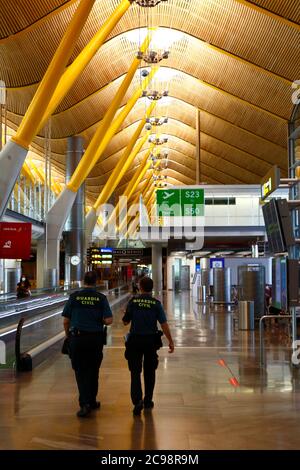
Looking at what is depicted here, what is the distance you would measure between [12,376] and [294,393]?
4.27m

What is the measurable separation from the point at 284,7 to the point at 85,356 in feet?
74.8

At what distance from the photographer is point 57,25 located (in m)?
27.3

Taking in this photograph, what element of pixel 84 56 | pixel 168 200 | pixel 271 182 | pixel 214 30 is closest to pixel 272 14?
pixel 214 30

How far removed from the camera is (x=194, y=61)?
37.9 m

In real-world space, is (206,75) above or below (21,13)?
above

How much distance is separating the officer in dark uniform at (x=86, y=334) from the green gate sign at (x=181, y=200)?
31.0 metres

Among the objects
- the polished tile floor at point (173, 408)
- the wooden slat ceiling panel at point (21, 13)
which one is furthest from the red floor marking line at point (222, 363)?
the wooden slat ceiling panel at point (21, 13)

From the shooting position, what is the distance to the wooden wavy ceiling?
87.0ft

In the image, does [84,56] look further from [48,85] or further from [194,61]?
[194,61]

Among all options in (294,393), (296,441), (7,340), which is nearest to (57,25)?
(7,340)

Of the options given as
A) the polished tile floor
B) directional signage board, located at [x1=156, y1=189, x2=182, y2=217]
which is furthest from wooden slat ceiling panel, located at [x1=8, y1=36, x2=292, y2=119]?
the polished tile floor

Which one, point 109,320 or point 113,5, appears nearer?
point 109,320

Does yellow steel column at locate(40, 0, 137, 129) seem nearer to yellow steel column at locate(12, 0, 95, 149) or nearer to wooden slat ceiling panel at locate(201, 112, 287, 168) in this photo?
yellow steel column at locate(12, 0, 95, 149)
